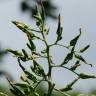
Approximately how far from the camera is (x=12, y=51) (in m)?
2.71

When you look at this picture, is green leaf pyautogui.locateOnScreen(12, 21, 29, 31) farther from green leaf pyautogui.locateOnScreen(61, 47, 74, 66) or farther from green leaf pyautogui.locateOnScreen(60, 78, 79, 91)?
green leaf pyautogui.locateOnScreen(60, 78, 79, 91)

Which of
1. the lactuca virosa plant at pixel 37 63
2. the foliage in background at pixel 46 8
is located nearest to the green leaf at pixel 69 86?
the lactuca virosa plant at pixel 37 63

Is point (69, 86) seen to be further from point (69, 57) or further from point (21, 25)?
point (21, 25)

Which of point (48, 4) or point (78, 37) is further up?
point (78, 37)

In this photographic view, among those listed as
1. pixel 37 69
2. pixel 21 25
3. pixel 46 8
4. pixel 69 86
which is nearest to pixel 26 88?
pixel 37 69

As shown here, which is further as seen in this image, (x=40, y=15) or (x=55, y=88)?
(x=40, y=15)

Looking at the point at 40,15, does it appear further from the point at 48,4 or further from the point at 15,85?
the point at 48,4

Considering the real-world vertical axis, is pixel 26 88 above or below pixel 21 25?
below

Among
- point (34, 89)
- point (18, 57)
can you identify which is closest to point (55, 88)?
point (34, 89)

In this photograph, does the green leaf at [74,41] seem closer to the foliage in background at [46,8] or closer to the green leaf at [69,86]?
the green leaf at [69,86]

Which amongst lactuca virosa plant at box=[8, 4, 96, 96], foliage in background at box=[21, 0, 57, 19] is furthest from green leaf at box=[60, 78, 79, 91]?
foliage in background at box=[21, 0, 57, 19]

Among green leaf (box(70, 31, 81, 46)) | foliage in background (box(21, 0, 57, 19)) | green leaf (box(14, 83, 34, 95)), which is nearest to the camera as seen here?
green leaf (box(14, 83, 34, 95))

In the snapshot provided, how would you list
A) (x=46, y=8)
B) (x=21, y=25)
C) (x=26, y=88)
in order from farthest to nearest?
(x=46, y=8) → (x=21, y=25) → (x=26, y=88)

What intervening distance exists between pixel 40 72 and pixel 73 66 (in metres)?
0.24
